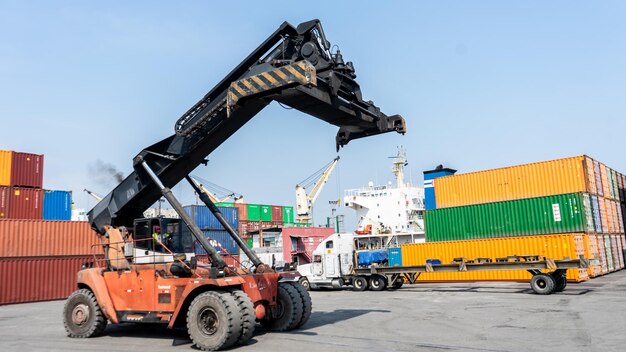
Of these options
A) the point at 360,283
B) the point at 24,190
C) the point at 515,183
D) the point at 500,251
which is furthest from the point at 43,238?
the point at 515,183

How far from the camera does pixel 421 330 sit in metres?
11.0

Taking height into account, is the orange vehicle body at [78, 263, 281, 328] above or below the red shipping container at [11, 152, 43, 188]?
below

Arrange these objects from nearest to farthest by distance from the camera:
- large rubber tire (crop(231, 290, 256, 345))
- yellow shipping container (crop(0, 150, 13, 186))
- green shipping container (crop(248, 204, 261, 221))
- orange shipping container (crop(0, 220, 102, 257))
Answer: large rubber tire (crop(231, 290, 256, 345)), orange shipping container (crop(0, 220, 102, 257)), yellow shipping container (crop(0, 150, 13, 186)), green shipping container (crop(248, 204, 261, 221))

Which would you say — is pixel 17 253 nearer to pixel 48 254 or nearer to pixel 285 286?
pixel 48 254

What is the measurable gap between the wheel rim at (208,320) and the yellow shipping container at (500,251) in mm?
17799

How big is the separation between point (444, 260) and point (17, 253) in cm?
2251

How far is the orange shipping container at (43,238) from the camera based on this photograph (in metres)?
24.5

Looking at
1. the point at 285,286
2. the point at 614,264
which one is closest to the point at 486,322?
the point at 285,286

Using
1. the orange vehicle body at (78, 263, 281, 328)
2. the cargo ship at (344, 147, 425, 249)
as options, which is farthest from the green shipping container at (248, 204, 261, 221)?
the orange vehicle body at (78, 263, 281, 328)

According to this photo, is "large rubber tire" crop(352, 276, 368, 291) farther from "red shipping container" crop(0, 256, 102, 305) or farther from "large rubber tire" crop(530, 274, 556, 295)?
"red shipping container" crop(0, 256, 102, 305)

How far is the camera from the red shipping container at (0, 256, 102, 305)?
948 inches

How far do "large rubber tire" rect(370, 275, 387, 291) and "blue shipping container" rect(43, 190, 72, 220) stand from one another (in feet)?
63.6

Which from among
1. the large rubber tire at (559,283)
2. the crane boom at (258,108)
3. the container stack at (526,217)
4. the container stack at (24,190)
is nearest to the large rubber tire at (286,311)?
the crane boom at (258,108)

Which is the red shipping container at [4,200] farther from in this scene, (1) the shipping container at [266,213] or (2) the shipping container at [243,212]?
(1) the shipping container at [266,213]
